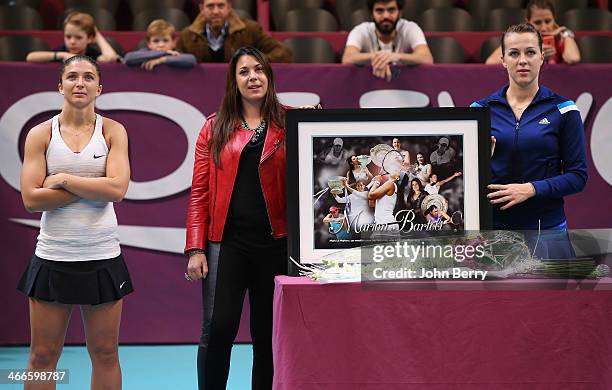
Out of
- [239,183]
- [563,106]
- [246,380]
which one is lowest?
[246,380]

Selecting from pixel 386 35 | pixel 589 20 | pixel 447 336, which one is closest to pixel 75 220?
pixel 447 336

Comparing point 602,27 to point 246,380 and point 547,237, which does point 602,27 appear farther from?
point 547,237

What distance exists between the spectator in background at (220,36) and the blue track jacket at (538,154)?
10.0 feet

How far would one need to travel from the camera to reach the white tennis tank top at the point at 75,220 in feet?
11.3

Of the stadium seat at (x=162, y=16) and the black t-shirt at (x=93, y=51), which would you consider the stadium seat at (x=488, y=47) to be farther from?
the black t-shirt at (x=93, y=51)

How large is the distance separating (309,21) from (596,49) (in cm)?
250

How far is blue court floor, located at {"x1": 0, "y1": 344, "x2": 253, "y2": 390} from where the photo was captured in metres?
4.87

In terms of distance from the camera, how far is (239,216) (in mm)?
3445

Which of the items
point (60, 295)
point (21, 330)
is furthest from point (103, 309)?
point (21, 330)

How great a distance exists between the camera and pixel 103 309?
3.51m

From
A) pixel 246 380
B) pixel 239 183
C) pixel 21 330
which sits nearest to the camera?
pixel 239 183

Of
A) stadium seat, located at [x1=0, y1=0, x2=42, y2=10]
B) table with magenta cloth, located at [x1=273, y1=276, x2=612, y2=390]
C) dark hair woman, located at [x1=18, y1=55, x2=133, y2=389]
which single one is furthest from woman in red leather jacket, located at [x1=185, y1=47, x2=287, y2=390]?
stadium seat, located at [x1=0, y1=0, x2=42, y2=10]

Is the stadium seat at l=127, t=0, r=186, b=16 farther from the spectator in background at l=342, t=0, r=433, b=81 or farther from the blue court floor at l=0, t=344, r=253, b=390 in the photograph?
the blue court floor at l=0, t=344, r=253, b=390

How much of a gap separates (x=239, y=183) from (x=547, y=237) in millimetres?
1277
